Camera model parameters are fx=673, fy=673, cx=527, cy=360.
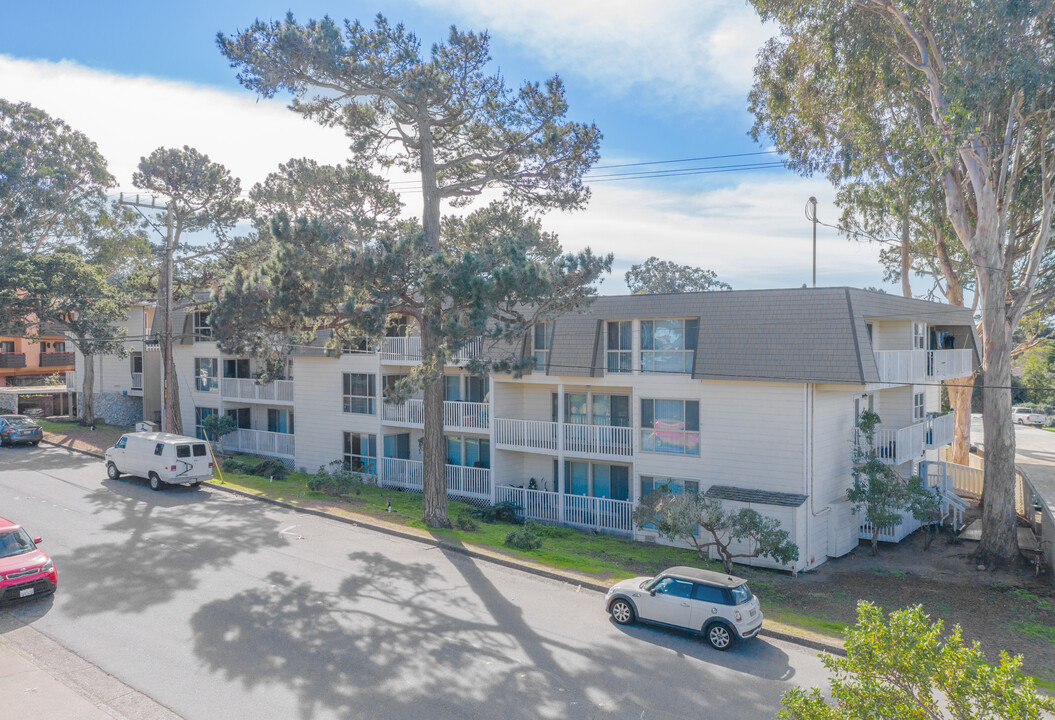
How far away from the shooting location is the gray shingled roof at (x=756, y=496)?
18908 mm

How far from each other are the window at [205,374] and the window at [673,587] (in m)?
30.2

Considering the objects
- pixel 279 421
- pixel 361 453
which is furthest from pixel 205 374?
pixel 361 453

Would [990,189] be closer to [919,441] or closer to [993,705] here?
[919,441]

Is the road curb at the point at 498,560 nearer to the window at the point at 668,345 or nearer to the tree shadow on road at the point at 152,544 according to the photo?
the tree shadow on road at the point at 152,544

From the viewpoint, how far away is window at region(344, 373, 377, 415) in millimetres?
29781

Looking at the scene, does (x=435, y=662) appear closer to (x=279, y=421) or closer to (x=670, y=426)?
(x=670, y=426)

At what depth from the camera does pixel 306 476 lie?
30.1 metres

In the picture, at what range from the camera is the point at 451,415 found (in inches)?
1058

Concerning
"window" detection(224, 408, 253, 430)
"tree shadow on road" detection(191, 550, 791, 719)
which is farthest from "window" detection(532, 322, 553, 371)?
"window" detection(224, 408, 253, 430)

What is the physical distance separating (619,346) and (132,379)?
33.4 metres

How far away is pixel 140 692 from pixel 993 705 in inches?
418

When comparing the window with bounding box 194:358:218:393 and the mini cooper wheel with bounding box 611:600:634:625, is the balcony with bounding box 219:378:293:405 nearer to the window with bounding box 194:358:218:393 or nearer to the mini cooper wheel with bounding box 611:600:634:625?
the window with bounding box 194:358:218:393

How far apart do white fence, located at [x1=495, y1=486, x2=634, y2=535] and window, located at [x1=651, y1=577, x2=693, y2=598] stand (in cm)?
906

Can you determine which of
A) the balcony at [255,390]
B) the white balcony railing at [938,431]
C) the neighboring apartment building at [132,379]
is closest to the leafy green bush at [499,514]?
the balcony at [255,390]
